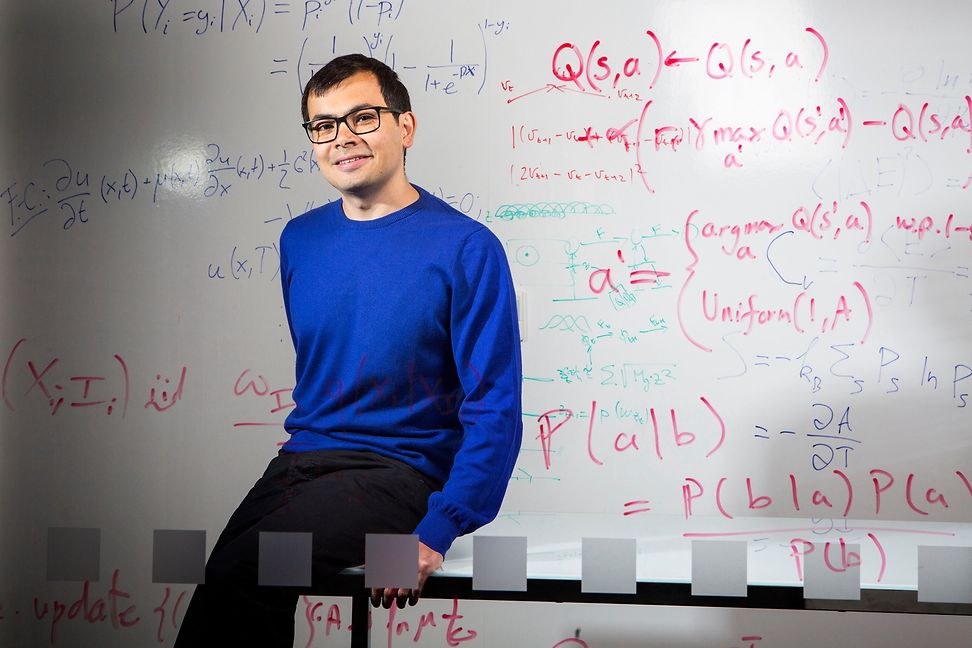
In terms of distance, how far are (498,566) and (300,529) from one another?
0.26m

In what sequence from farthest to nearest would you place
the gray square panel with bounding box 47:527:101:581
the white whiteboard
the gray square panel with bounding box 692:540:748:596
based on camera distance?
1. the white whiteboard
2. the gray square panel with bounding box 47:527:101:581
3. the gray square panel with bounding box 692:540:748:596

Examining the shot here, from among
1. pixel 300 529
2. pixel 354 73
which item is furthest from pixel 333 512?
pixel 354 73

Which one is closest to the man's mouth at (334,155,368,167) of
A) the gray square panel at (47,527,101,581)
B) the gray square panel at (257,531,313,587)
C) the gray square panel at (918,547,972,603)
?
the gray square panel at (257,531,313,587)

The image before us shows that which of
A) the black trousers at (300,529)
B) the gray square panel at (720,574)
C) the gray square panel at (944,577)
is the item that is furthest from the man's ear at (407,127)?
the gray square panel at (944,577)

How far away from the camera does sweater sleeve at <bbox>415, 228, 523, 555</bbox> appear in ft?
3.80

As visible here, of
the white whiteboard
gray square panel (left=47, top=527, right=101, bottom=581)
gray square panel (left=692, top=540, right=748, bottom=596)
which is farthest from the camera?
the white whiteboard

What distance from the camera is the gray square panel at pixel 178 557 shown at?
1.16m

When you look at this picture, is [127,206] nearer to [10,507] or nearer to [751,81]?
[10,507]

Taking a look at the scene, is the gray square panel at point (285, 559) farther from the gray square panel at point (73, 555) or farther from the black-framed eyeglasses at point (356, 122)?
the black-framed eyeglasses at point (356, 122)

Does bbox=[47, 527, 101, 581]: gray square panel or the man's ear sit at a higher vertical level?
the man's ear

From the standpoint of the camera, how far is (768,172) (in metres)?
1.37

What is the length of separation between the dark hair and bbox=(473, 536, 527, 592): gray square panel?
1.97 ft

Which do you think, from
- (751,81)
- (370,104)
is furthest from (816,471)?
(370,104)

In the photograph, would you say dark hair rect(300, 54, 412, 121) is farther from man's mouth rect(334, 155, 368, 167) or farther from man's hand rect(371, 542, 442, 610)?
man's hand rect(371, 542, 442, 610)
